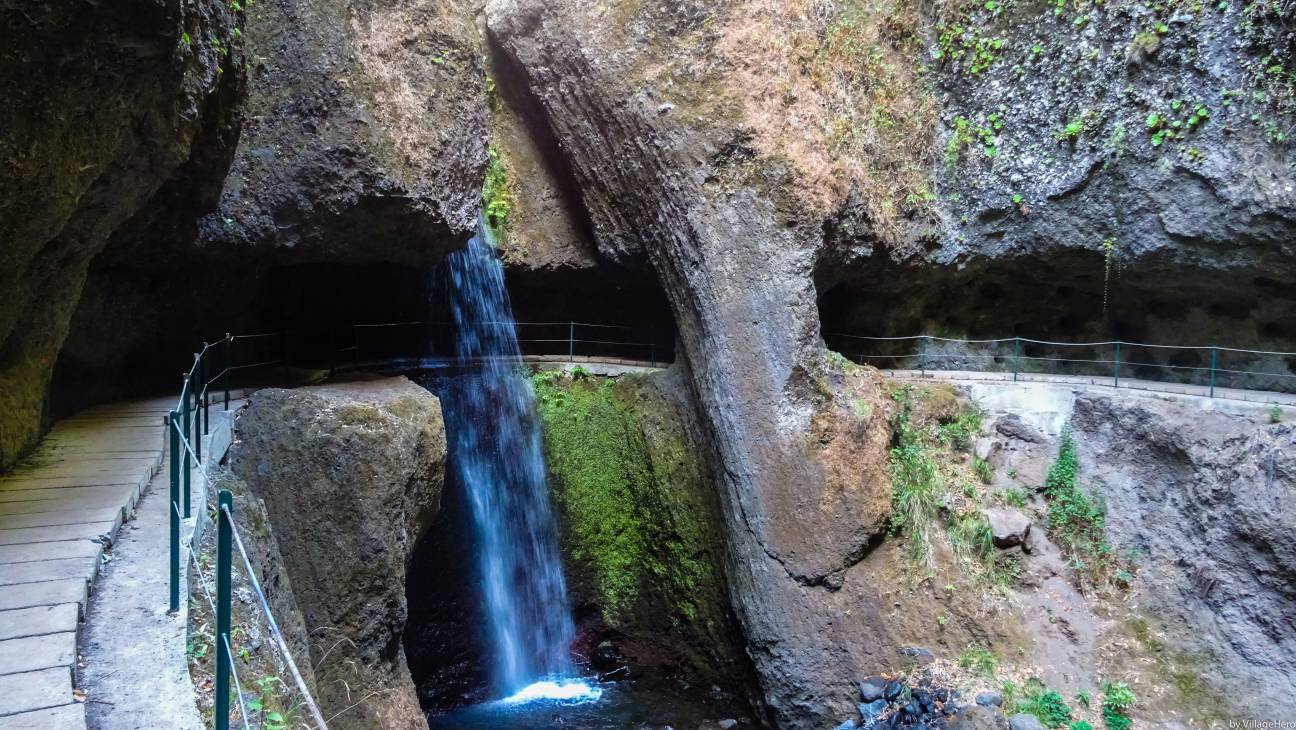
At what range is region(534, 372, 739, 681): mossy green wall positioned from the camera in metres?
11.1

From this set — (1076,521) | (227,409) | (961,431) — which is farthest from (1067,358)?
Answer: (227,409)

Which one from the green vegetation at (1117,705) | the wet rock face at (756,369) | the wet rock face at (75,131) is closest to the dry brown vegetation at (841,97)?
the wet rock face at (756,369)

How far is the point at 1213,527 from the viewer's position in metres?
9.59

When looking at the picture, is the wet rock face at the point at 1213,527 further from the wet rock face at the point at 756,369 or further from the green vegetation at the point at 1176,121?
the green vegetation at the point at 1176,121

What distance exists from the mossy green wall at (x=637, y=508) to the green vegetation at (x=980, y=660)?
336 cm

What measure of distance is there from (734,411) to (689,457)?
1593 millimetres

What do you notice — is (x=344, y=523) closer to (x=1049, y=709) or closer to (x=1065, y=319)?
(x=1049, y=709)

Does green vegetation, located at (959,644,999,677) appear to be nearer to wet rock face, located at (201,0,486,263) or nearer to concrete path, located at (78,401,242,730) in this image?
concrete path, located at (78,401,242,730)

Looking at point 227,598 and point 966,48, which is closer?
point 227,598

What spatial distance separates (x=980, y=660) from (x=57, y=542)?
9.05 m

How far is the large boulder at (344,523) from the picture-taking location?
753 cm

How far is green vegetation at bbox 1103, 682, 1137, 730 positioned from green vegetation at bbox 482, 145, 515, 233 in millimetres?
10479

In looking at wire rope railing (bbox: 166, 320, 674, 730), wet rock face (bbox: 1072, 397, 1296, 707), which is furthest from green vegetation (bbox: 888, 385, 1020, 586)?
wire rope railing (bbox: 166, 320, 674, 730)

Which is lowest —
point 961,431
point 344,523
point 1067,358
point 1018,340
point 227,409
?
point 344,523
